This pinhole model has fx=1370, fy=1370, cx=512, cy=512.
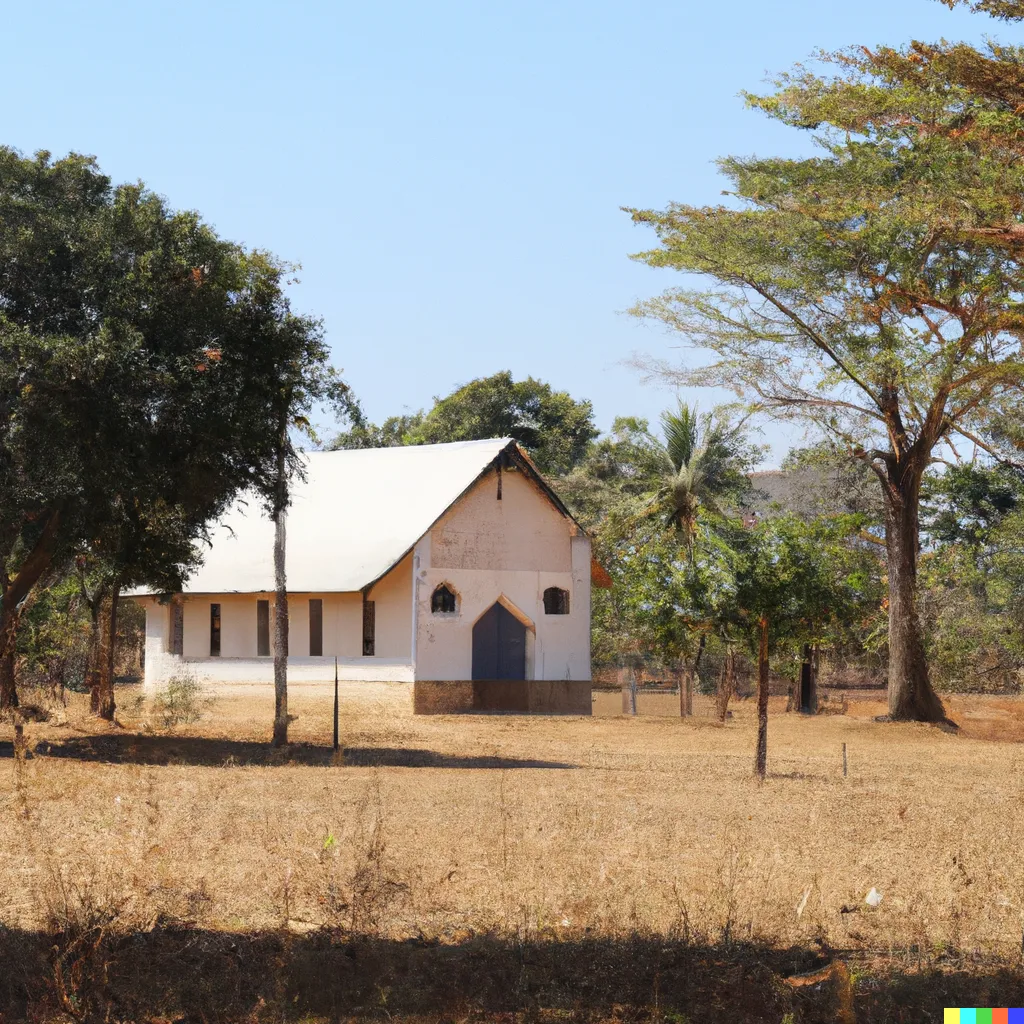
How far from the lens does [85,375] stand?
18734 millimetres

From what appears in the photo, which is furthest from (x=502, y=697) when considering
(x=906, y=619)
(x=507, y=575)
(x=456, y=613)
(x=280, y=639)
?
(x=280, y=639)

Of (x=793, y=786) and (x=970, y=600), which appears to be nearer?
(x=793, y=786)

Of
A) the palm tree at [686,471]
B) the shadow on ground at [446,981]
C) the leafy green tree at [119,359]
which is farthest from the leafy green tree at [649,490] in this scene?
the shadow on ground at [446,981]

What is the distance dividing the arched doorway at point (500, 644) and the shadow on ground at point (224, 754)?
40.7 feet

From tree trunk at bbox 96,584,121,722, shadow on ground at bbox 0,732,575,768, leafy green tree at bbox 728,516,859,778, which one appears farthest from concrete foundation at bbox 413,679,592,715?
leafy green tree at bbox 728,516,859,778

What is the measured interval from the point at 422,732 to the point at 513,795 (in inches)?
521

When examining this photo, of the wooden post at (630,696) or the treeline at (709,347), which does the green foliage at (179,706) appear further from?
the wooden post at (630,696)

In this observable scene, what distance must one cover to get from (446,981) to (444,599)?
29037 millimetres

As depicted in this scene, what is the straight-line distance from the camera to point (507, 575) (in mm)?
37562

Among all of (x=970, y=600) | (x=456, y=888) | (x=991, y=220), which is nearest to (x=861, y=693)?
(x=970, y=600)

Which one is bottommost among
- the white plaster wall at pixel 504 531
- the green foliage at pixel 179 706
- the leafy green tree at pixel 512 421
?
the green foliage at pixel 179 706

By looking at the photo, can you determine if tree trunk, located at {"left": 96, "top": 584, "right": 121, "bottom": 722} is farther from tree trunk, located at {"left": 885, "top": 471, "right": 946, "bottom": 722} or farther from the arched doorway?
tree trunk, located at {"left": 885, "top": 471, "right": 946, "bottom": 722}

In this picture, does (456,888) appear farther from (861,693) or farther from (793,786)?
(861,693)

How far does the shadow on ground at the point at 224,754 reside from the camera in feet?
69.2
